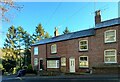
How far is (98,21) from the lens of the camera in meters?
32.5

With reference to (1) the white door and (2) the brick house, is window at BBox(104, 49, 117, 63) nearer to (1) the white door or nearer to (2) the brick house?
(2) the brick house

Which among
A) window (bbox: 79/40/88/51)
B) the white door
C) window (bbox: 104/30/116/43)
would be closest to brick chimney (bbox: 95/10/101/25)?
window (bbox: 79/40/88/51)

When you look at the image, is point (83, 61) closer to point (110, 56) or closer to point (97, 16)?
point (110, 56)

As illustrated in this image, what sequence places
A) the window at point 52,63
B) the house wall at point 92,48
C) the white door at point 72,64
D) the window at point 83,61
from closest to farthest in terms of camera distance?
the house wall at point 92,48 → the window at point 83,61 → the white door at point 72,64 → the window at point 52,63

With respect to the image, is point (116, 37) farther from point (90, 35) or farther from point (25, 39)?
point (25, 39)

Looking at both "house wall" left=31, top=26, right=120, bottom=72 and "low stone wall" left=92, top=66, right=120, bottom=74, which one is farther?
"house wall" left=31, top=26, right=120, bottom=72

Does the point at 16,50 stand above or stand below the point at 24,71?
above

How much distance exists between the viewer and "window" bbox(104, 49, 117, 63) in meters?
27.5

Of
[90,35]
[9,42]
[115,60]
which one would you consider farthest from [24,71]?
[9,42]

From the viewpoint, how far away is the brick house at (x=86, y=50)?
2773cm

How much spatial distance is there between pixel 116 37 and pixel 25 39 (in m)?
37.1

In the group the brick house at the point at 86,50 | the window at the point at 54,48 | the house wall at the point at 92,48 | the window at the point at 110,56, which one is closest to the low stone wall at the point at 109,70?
the brick house at the point at 86,50

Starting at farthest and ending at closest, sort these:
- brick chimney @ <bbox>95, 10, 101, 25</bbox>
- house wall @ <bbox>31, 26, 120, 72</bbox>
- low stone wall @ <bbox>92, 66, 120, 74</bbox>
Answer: brick chimney @ <bbox>95, 10, 101, 25</bbox>
house wall @ <bbox>31, 26, 120, 72</bbox>
low stone wall @ <bbox>92, 66, 120, 74</bbox>

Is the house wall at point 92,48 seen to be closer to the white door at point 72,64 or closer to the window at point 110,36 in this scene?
the window at point 110,36
